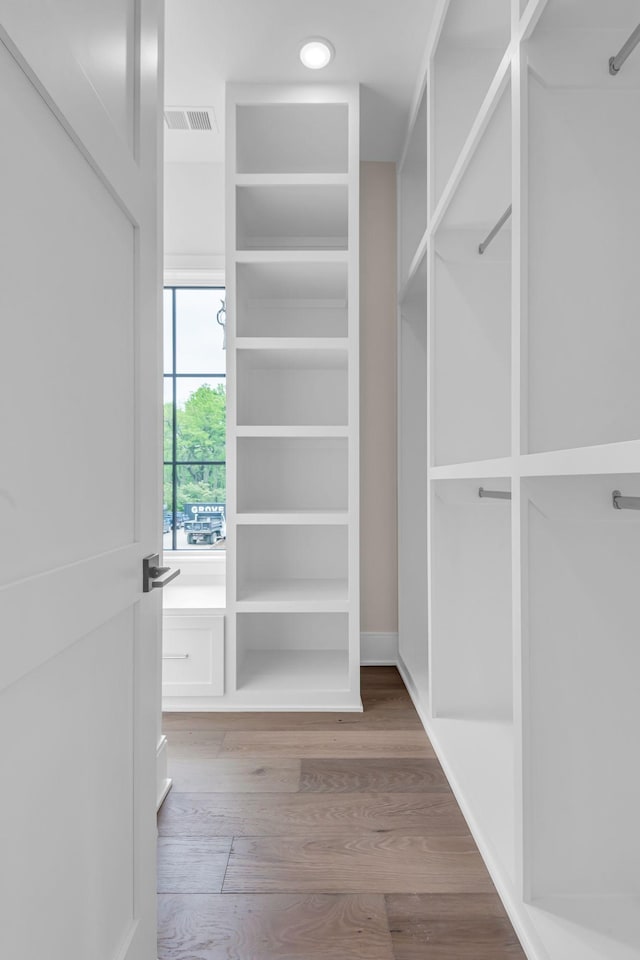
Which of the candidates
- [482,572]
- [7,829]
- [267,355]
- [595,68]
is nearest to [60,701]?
[7,829]

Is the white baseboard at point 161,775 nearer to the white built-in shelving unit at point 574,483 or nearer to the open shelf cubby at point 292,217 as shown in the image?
the white built-in shelving unit at point 574,483

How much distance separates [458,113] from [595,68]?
3.50ft

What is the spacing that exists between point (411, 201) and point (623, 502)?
230cm

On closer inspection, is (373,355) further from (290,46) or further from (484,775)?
(484,775)

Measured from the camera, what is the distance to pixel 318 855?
148cm

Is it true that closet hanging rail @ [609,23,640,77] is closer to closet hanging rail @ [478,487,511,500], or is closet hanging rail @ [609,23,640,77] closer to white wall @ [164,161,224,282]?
closet hanging rail @ [478,487,511,500]

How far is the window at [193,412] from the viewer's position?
10.4 feet

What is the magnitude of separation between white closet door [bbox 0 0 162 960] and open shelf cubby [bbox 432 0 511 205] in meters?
1.21

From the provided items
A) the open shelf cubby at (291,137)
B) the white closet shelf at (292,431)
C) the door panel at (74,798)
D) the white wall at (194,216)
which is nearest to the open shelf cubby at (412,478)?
the white closet shelf at (292,431)

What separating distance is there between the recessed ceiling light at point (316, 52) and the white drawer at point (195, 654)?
7.05 ft

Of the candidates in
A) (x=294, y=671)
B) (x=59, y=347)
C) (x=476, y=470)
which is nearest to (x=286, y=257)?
(x=476, y=470)

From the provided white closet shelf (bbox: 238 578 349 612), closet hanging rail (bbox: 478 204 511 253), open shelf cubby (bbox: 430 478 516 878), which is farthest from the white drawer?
closet hanging rail (bbox: 478 204 511 253)

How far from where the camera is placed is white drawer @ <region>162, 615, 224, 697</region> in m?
2.43

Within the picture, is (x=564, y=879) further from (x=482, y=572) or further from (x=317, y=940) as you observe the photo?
(x=482, y=572)
